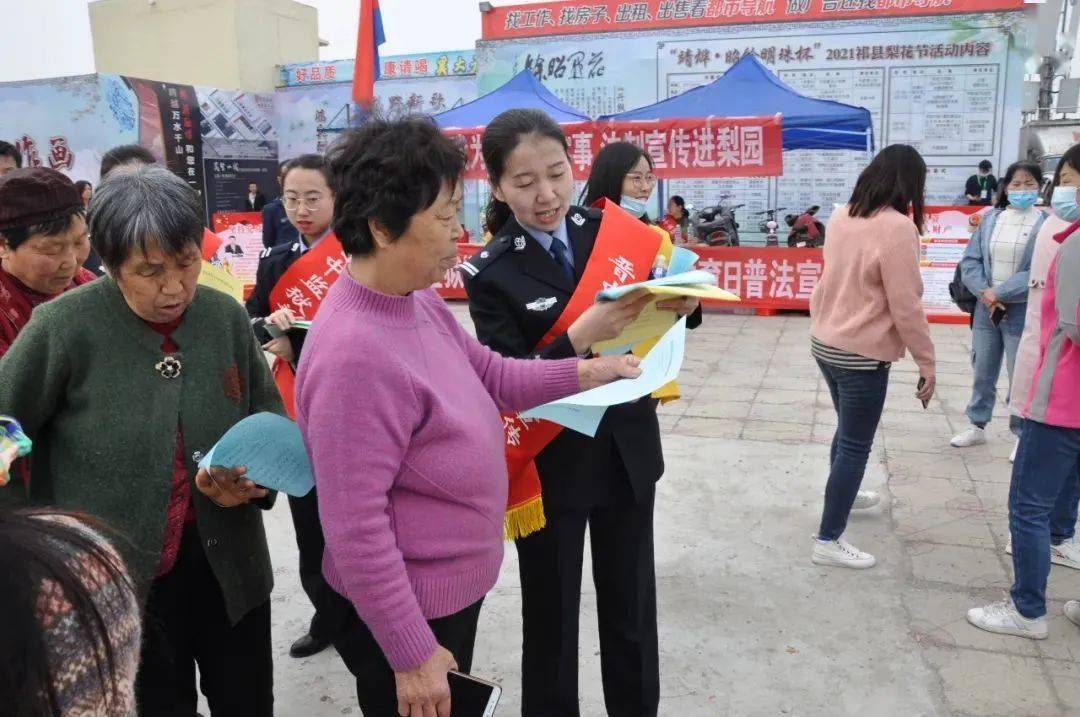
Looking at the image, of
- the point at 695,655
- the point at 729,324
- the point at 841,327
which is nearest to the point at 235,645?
the point at 695,655

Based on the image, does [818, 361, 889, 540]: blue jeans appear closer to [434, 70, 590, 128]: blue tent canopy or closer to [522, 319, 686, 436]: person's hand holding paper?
[522, 319, 686, 436]: person's hand holding paper

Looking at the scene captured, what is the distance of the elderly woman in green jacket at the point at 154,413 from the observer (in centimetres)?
145

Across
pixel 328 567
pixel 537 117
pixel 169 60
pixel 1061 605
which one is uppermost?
Result: pixel 169 60

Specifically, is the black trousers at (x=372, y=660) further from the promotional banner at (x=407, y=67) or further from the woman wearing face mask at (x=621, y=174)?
the promotional banner at (x=407, y=67)

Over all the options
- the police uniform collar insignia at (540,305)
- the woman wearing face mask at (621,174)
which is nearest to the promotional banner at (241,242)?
the woman wearing face mask at (621,174)

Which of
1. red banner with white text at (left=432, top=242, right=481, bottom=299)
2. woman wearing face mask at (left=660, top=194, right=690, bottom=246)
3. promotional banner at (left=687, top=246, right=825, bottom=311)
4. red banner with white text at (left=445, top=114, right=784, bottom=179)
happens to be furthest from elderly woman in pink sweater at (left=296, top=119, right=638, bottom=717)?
woman wearing face mask at (left=660, top=194, right=690, bottom=246)

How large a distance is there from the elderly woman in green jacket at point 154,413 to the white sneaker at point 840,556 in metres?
2.29

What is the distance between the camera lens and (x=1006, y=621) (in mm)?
2658

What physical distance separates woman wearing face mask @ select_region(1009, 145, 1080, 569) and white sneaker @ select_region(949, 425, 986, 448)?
1.28m

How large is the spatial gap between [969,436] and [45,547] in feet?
15.8

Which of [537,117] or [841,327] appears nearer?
[537,117]

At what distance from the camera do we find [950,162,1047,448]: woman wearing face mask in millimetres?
4031

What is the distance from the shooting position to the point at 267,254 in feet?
9.16

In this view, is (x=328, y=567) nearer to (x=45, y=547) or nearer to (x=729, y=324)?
(x=45, y=547)
